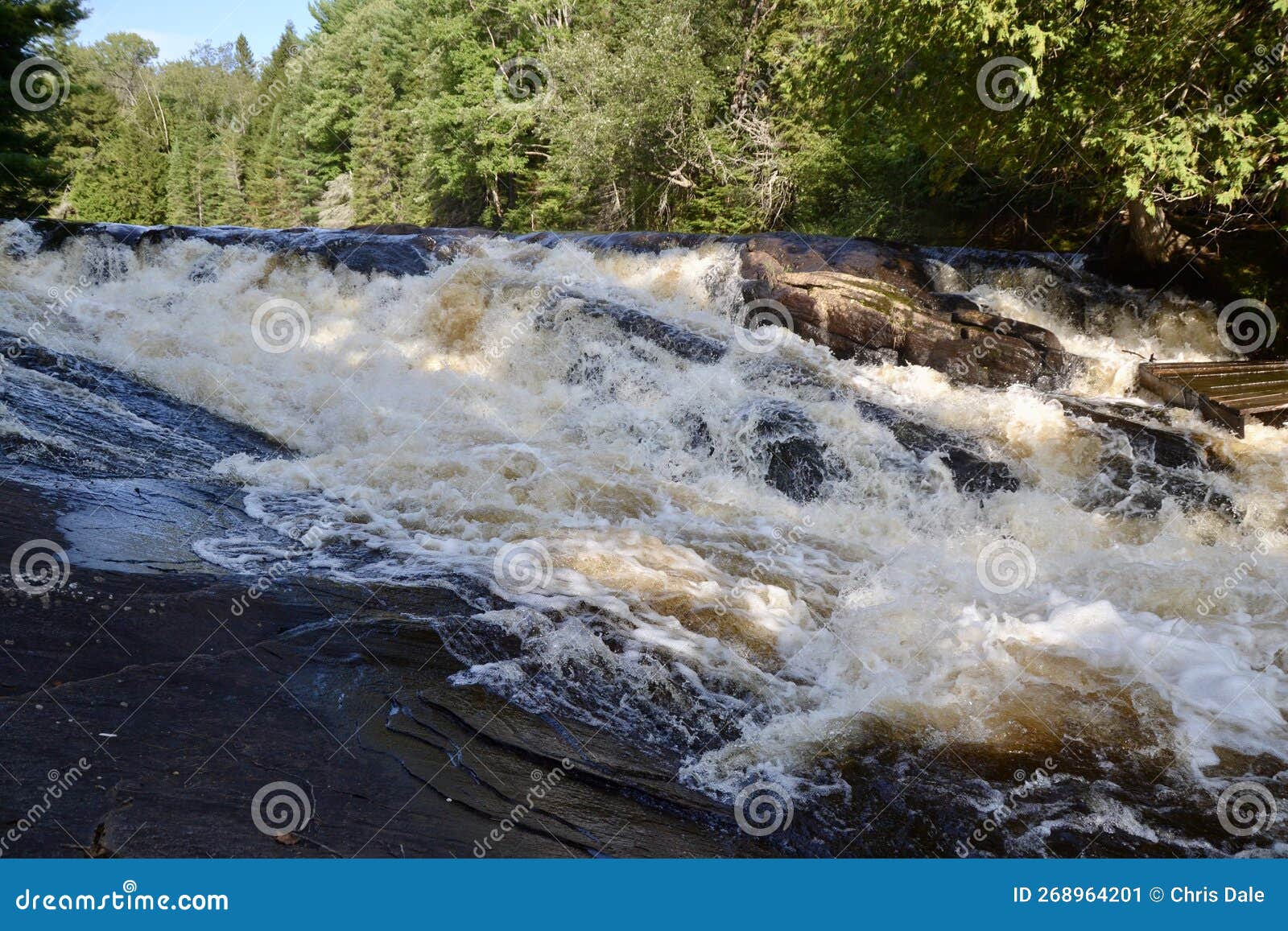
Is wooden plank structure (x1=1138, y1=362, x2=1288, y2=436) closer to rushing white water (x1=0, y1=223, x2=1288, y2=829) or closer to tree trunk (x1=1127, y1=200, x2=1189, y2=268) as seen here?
rushing white water (x1=0, y1=223, x2=1288, y2=829)

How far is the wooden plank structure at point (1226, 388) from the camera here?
25.3 ft

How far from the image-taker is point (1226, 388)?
8.34 metres

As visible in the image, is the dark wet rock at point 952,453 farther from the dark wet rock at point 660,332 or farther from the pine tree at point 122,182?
the pine tree at point 122,182

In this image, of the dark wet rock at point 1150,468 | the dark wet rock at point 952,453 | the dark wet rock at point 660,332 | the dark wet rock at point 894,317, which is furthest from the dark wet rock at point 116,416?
the dark wet rock at point 1150,468

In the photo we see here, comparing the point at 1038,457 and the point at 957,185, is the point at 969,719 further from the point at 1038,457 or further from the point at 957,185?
the point at 957,185

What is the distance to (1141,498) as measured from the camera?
23.2ft

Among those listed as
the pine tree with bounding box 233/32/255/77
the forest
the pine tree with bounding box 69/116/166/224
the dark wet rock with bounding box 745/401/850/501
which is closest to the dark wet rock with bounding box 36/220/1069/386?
the forest

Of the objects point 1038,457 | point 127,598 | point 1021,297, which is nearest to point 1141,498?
point 1038,457

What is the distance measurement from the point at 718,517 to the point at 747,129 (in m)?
17.1

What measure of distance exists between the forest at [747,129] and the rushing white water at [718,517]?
1.99 metres

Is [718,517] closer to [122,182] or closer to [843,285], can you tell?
[843,285]

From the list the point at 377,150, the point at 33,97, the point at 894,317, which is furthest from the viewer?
the point at 377,150

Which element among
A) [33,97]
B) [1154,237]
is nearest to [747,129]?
[1154,237]

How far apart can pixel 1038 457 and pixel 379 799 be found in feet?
21.8
